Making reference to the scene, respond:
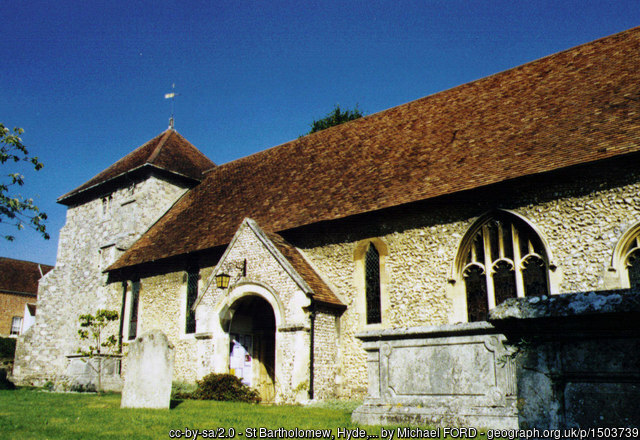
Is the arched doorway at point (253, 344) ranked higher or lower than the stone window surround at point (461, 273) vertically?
lower

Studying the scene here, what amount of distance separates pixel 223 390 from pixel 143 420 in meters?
4.69

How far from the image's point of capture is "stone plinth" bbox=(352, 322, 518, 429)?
6516 millimetres

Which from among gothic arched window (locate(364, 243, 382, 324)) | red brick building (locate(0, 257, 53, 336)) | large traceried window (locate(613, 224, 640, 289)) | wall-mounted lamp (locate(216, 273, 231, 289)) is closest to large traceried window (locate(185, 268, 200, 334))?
wall-mounted lamp (locate(216, 273, 231, 289))

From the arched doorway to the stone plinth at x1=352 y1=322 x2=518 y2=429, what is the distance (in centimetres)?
799

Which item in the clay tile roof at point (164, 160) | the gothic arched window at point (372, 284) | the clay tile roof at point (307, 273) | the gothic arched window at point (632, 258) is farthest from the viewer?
the clay tile roof at point (164, 160)

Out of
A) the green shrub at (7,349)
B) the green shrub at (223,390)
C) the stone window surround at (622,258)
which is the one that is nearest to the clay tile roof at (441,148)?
the stone window surround at (622,258)

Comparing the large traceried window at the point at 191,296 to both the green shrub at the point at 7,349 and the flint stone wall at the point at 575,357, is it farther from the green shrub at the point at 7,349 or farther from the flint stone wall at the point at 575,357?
the green shrub at the point at 7,349

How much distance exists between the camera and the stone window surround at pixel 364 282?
13500 mm

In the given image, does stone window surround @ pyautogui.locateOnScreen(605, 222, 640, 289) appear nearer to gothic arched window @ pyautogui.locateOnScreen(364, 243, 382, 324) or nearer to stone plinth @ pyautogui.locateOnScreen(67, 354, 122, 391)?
gothic arched window @ pyautogui.locateOnScreen(364, 243, 382, 324)

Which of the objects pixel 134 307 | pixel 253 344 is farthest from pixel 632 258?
pixel 134 307

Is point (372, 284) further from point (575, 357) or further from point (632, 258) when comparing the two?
point (575, 357)

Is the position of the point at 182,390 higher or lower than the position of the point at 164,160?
lower

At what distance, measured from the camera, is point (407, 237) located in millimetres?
13531

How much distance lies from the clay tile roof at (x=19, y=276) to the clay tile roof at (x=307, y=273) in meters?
37.9
